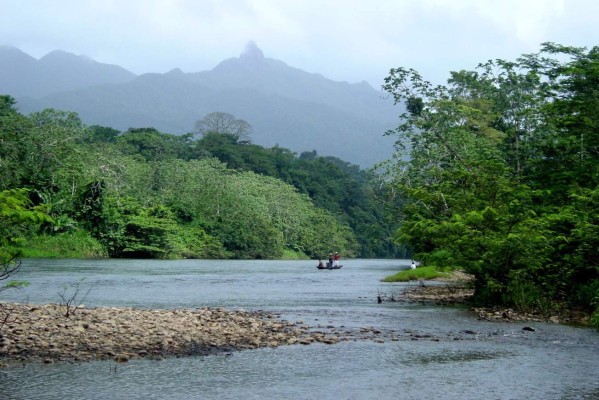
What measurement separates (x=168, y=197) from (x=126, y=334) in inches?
2803

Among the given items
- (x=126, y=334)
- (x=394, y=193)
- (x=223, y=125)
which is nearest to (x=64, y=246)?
(x=394, y=193)

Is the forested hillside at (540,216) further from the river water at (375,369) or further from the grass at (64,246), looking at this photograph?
the grass at (64,246)

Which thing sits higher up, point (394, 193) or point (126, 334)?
point (394, 193)

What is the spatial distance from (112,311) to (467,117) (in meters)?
51.0

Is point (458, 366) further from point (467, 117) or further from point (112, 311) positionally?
point (467, 117)

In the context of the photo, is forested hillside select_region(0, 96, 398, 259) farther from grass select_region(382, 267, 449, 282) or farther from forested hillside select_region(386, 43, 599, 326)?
grass select_region(382, 267, 449, 282)

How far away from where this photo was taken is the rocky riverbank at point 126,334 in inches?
677

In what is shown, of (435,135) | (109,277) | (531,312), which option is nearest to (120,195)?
(109,277)

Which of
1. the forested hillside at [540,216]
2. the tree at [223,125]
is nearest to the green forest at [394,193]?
the forested hillside at [540,216]

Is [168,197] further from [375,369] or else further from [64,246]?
[375,369]

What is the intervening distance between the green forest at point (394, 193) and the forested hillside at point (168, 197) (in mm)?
217

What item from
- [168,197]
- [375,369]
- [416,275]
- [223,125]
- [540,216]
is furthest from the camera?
[223,125]

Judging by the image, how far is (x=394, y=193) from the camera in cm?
5506

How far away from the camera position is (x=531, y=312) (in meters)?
27.6
